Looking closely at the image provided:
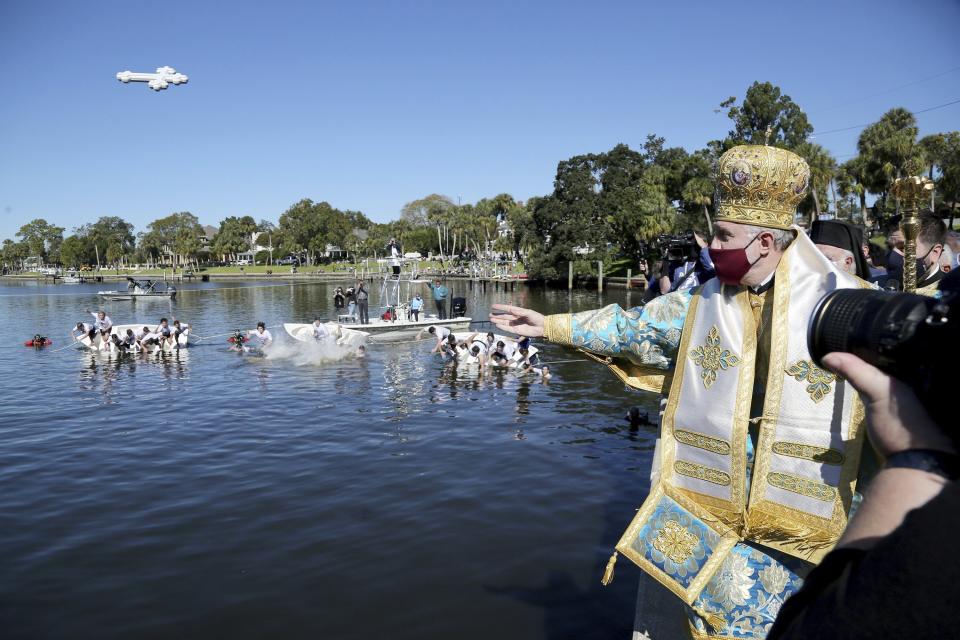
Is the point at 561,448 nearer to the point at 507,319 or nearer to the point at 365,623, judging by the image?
the point at 365,623

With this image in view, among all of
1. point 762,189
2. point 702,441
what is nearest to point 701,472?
point 702,441

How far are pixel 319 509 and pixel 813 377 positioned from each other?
24.0ft

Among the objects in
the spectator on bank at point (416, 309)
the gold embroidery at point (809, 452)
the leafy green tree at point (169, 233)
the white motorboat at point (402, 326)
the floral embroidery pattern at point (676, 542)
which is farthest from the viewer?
the leafy green tree at point (169, 233)

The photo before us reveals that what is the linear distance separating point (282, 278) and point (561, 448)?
339 ft

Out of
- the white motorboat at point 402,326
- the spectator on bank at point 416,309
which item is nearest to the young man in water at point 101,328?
the white motorboat at point 402,326

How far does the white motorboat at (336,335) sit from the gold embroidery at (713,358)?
21.6 metres

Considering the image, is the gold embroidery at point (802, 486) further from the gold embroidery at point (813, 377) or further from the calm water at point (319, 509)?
the calm water at point (319, 509)

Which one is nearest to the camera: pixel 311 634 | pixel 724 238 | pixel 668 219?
pixel 724 238

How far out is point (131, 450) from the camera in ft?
39.5

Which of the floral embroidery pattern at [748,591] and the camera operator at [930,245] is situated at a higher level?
the camera operator at [930,245]

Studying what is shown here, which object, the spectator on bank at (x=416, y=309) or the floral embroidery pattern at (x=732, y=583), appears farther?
the spectator on bank at (x=416, y=309)

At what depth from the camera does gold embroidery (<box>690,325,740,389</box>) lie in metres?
2.96

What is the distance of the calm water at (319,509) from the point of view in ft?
20.8

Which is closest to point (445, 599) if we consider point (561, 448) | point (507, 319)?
point (507, 319)
